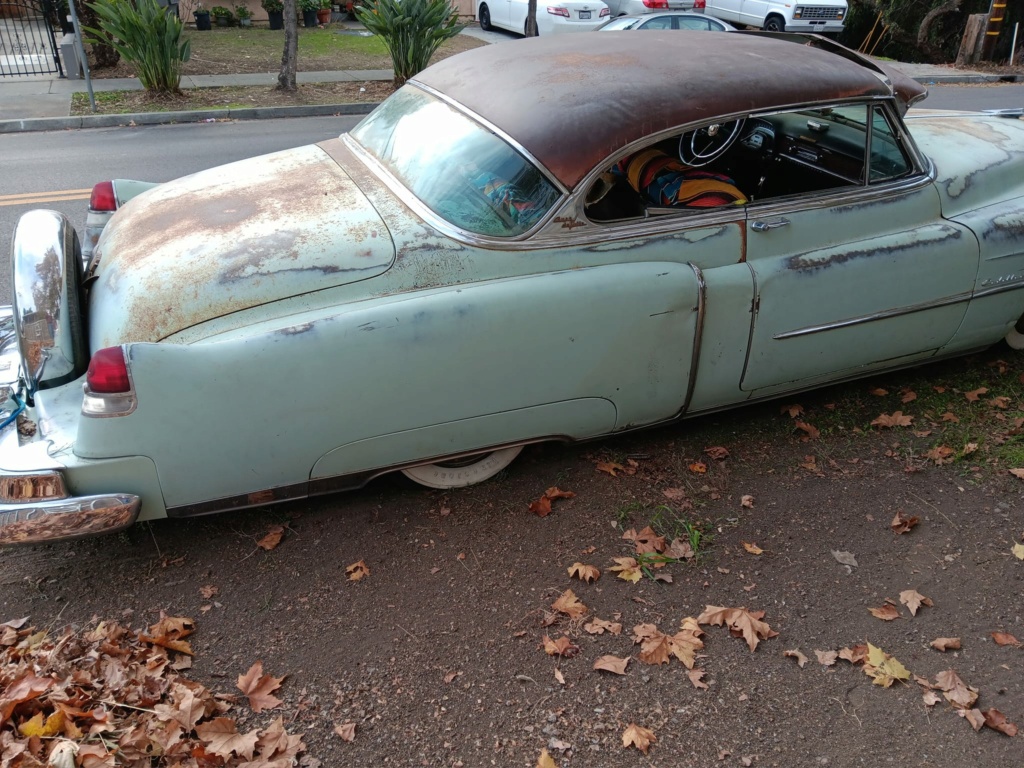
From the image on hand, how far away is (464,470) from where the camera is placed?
3420 millimetres

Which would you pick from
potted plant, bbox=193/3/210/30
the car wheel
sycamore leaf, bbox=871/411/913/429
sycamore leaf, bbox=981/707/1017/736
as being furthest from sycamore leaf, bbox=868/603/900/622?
potted plant, bbox=193/3/210/30

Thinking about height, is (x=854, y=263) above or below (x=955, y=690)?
above

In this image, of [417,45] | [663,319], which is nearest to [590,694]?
[663,319]

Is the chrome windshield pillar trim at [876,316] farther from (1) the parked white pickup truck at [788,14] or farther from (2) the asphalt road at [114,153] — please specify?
(1) the parked white pickup truck at [788,14]

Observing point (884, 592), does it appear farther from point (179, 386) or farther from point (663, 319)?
point (179, 386)

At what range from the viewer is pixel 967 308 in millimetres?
3842

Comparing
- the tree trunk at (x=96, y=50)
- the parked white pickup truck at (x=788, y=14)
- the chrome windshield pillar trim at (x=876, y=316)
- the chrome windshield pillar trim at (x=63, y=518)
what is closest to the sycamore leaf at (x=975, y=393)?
the chrome windshield pillar trim at (x=876, y=316)

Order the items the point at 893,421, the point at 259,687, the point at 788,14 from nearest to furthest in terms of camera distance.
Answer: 1. the point at 259,687
2. the point at 893,421
3. the point at 788,14

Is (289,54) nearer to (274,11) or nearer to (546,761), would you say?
(274,11)

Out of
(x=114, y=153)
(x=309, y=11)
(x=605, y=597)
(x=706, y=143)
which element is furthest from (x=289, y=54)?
(x=605, y=597)

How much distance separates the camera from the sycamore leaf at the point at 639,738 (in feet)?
7.92

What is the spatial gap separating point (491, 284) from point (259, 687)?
1.54 meters

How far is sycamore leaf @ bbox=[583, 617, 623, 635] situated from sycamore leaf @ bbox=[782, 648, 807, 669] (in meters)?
0.55

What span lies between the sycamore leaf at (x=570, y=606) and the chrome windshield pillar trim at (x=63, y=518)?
148 centimetres
